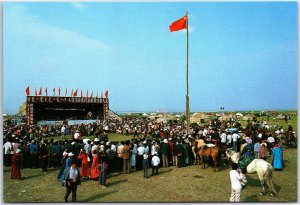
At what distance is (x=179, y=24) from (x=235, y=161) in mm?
10213

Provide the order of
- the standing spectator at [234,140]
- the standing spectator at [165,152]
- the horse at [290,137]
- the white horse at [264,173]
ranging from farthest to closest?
the horse at [290,137], the standing spectator at [234,140], the standing spectator at [165,152], the white horse at [264,173]

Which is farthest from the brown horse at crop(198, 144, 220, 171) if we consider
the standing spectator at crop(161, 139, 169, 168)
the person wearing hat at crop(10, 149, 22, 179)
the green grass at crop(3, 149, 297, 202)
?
the person wearing hat at crop(10, 149, 22, 179)

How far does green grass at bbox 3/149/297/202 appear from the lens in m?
9.91

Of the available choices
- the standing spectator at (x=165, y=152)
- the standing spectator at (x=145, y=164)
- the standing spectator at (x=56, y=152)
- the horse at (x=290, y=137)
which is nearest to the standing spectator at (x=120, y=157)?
the standing spectator at (x=145, y=164)

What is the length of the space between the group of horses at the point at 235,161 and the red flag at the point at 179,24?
318 inches

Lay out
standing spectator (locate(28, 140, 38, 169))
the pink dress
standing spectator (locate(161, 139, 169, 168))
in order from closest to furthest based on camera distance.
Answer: the pink dress → standing spectator (locate(28, 140, 38, 169)) → standing spectator (locate(161, 139, 169, 168))

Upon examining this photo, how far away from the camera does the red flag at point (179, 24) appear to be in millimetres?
18266

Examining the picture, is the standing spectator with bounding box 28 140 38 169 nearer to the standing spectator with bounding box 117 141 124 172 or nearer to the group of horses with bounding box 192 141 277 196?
the standing spectator with bounding box 117 141 124 172

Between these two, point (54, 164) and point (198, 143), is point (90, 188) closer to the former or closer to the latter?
point (54, 164)

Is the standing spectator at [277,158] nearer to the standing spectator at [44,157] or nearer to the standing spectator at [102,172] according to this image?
the standing spectator at [102,172]

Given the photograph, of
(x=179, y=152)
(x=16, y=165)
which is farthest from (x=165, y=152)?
(x=16, y=165)

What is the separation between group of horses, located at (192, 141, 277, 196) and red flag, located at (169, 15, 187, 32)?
807 centimetres

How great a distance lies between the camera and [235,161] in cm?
1162

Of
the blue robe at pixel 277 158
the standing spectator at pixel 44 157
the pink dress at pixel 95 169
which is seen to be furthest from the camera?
the standing spectator at pixel 44 157
